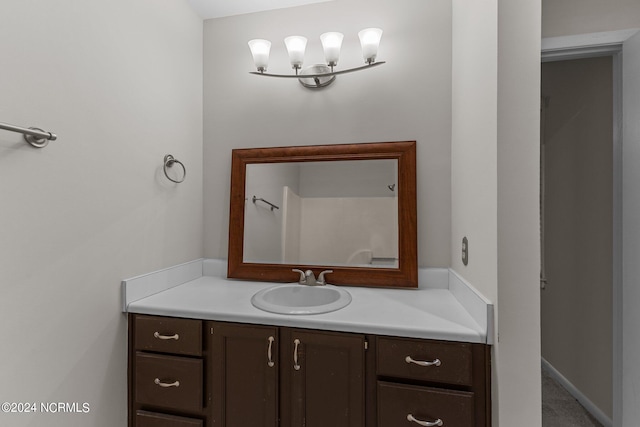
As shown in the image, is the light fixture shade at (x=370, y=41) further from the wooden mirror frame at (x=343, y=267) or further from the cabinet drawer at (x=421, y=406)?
the cabinet drawer at (x=421, y=406)

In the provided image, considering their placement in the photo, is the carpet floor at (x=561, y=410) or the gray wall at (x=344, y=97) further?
the carpet floor at (x=561, y=410)

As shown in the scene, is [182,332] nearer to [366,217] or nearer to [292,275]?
[292,275]

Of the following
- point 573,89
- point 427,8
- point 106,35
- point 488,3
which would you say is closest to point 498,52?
point 488,3

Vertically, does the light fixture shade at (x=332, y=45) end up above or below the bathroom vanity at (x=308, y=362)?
above

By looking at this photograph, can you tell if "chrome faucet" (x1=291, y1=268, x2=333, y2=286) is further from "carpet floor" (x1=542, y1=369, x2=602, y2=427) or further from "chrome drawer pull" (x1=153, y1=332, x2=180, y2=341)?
"carpet floor" (x1=542, y1=369, x2=602, y2=427)

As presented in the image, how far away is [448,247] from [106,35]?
1896 millimetres

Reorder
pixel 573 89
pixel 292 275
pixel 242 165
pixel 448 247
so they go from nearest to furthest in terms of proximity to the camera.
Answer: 1. pixel 448 247
2. pixel 292 275
3. pixel 242 165
4. pixel 573 89

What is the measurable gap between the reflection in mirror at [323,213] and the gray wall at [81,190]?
0.50 m

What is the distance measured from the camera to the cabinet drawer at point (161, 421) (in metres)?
1.33

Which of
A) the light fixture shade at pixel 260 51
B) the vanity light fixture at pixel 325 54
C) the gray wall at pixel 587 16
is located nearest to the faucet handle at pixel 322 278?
the vanity light fixture at pixel 325 54

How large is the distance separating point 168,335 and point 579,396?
259 cm

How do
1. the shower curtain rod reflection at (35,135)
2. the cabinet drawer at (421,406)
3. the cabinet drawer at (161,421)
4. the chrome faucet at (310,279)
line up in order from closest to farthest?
the shower curtain rod reflection at (35,135) < the cabinet drawer at (421,406) < the cabinet drawer at (161,421) < the chrome faucet at (310,279)

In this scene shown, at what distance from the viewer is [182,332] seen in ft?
4.37

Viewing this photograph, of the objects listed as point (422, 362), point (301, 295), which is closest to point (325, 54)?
point (301, 295)
